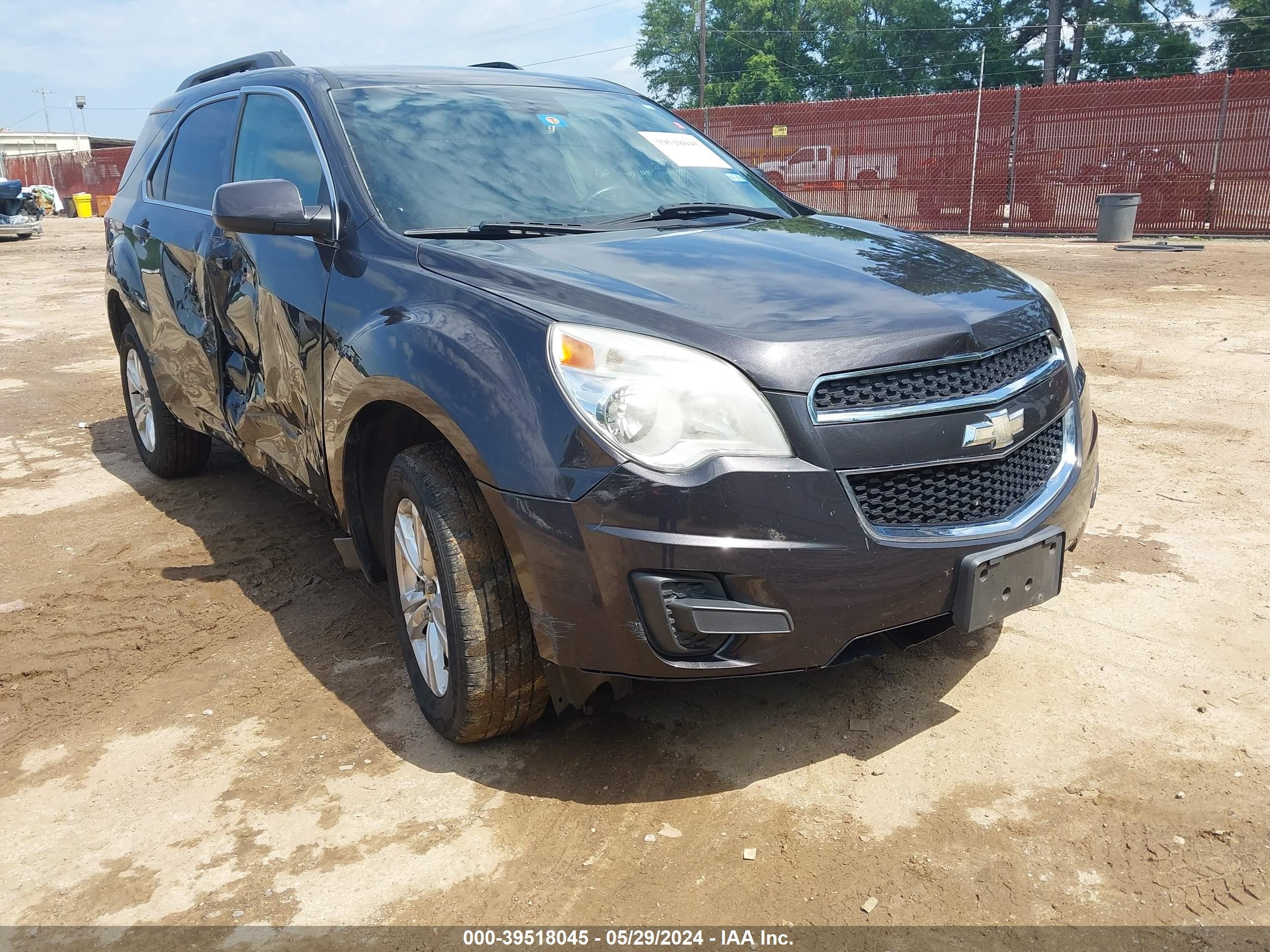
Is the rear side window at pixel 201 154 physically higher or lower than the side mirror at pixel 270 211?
higher

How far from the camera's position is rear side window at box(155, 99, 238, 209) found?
4250 mm

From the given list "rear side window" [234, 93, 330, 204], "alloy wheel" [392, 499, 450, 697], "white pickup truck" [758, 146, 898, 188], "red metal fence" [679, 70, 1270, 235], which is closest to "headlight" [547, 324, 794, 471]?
"alloy wheel" [392, 499, 450, 697]

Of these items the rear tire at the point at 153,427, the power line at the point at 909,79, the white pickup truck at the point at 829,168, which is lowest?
the rear tire at the point at 153,427

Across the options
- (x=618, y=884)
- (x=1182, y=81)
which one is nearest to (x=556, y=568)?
(x=618, y=884)

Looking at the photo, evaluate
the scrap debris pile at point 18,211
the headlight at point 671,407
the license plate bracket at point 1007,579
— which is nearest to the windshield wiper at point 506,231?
the headlight at point 671,407

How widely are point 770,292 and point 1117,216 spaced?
15.6m

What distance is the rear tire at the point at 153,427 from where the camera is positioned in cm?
519

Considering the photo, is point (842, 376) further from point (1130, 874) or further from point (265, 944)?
point (265, 944)

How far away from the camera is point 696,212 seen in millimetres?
3518

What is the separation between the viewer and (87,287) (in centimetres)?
1502

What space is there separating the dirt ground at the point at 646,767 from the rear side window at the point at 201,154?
1.49 m

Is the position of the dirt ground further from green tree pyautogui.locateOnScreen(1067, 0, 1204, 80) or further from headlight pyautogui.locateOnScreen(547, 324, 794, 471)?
green tree pyautogui.locateOnScreen(1067, 0, 1204, 80)

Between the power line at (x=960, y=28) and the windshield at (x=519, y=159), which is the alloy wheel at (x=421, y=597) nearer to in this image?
the windshield at (x=519, y=159)

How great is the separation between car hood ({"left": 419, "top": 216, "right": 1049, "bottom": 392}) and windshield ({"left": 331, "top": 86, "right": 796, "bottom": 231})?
26cm
